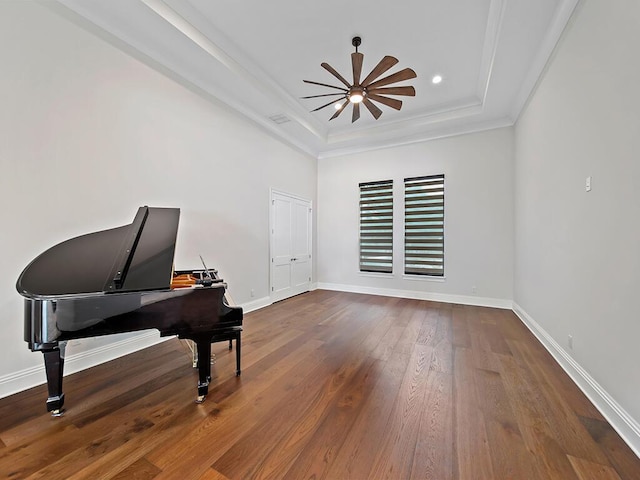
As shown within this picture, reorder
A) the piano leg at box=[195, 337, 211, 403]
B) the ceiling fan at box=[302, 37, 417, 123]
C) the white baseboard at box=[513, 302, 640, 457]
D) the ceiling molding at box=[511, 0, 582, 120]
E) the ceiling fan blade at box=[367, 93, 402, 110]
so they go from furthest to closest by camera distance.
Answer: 1. the ceiling fan blade at box=[367, 93, 402, 110]
2. the ceiling fan at box=[302, 37, 417, 123]
3. the ceiling molding at box=[511, 0, 582, 120]
4. the piano leg at box=[195, 337, 211, 403]
5. the white baseboard at box=[513, 302, 640, 457]

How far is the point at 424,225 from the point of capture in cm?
550

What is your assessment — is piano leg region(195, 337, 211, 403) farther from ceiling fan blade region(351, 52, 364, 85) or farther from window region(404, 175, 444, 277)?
window region(404, 175, 444, 277)

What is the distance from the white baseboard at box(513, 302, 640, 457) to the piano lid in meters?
3.13

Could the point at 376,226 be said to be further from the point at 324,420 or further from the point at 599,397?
the point at 324,420

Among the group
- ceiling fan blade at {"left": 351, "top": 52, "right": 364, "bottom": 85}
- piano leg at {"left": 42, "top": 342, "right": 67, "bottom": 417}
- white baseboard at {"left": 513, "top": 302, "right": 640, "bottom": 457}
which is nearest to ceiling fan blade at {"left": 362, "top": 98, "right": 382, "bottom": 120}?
ceiling fan blade at {"left": 351, "top": 52, "right": 364, "bottom": 85}

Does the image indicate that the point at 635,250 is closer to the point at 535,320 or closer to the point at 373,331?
the point at 535,320

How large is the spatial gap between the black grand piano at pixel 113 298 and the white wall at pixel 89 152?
0.65 metres

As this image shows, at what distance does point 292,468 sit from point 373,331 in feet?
7.69

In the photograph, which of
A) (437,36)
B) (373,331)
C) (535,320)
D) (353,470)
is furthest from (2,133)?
(535,320)

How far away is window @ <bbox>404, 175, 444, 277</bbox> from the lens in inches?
212

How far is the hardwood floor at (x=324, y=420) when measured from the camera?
4.76ft

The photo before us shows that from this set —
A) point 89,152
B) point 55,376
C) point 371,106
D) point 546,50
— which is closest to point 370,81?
point 371,106

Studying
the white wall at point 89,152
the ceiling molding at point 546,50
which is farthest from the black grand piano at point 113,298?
the ceiling molding at point 546,50

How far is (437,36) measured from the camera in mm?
3180
